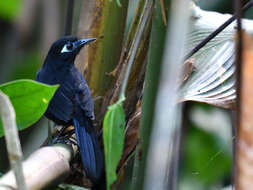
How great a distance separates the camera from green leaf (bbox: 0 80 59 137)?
50.1 inches

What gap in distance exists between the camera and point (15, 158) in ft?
3.14

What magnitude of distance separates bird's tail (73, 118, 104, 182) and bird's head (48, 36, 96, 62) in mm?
533

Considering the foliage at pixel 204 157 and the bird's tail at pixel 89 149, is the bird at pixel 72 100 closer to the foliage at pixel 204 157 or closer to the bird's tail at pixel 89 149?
the bird's tail at pixel 89 149

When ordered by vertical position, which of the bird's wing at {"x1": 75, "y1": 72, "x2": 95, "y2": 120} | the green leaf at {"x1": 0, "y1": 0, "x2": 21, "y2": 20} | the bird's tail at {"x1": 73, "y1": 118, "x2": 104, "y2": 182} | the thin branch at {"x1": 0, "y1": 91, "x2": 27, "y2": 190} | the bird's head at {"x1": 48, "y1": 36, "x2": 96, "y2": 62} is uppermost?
the green leaf at {"x1": 0, "y1": 0, "x2": 21, "y2": 20}

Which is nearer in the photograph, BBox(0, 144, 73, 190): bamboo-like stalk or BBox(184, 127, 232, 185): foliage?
BBox(0, 144, 73, 190): bamboo-like stalk

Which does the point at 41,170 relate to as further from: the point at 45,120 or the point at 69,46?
the point at 45,120

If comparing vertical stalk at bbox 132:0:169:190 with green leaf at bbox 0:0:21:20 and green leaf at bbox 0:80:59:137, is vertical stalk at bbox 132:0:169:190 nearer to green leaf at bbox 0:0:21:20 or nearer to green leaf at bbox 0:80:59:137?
green leaf at bbox 0:80:59:137

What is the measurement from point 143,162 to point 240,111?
2.28 feet

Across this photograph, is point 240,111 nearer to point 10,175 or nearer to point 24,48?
point 10,175

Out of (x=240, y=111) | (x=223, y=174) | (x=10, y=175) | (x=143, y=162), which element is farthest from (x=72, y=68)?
(x=240, y=111)

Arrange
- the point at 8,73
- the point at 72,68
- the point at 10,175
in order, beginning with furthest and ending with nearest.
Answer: the point at 8,73 < the point at 72,68 < the point at 10,175

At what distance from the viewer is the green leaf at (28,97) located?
4.18ft

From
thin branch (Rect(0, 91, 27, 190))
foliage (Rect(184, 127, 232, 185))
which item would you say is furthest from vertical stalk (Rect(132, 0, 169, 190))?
foliage (Rect(184, 127, 232, 185))

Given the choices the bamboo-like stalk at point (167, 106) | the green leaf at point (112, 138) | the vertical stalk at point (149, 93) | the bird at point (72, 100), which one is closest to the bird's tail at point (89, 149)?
the bird at point (72, 100)
